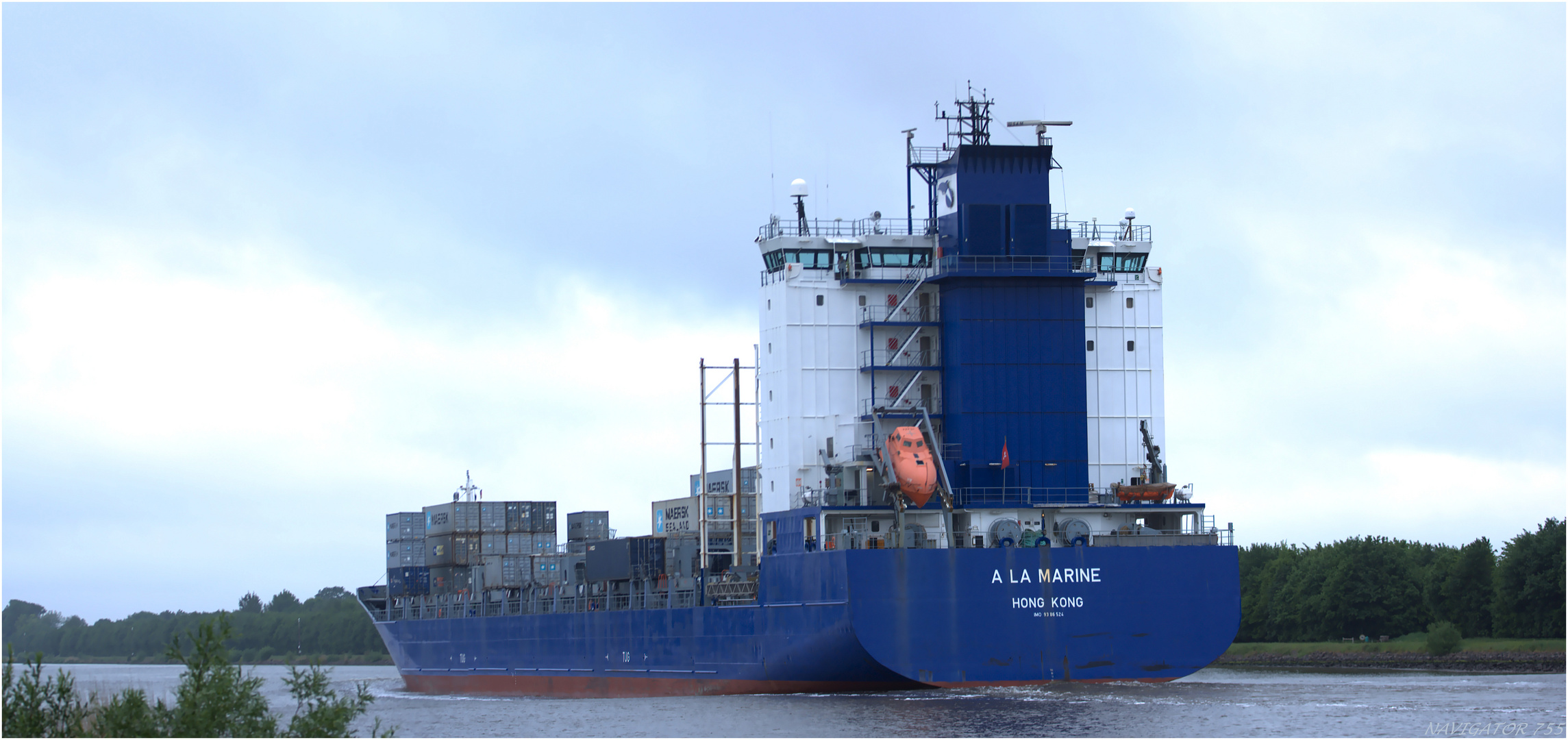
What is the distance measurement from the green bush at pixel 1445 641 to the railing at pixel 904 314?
95.8ft

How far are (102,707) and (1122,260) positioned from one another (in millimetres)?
32483

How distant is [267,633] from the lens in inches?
5679

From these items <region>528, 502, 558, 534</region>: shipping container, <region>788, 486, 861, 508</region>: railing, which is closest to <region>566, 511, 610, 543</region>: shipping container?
<region>528, 502, 558, 534</region>: shipping container

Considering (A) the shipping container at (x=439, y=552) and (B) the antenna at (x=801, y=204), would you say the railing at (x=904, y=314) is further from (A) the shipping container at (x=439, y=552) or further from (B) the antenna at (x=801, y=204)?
(A) the shipping container at (x=439, y=552)

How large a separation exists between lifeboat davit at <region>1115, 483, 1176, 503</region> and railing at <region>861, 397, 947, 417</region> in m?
5.17

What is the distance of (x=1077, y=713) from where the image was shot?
34125mm

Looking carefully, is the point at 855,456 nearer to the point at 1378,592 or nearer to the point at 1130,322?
the point at 1130,322

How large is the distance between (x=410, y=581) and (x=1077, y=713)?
38.3 meters

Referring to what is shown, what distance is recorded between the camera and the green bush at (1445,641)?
62.5 m

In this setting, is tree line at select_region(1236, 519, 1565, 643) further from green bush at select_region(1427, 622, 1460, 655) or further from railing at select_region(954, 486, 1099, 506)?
railing at select_region(954, 486, 1099, 506)

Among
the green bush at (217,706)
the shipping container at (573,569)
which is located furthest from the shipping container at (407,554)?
the green bush at (217,706)

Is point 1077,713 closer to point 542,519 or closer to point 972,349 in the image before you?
point 972,349

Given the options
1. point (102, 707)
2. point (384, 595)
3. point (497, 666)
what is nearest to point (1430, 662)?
point (497, 666)

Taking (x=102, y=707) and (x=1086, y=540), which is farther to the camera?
(x=1086, y=540)
